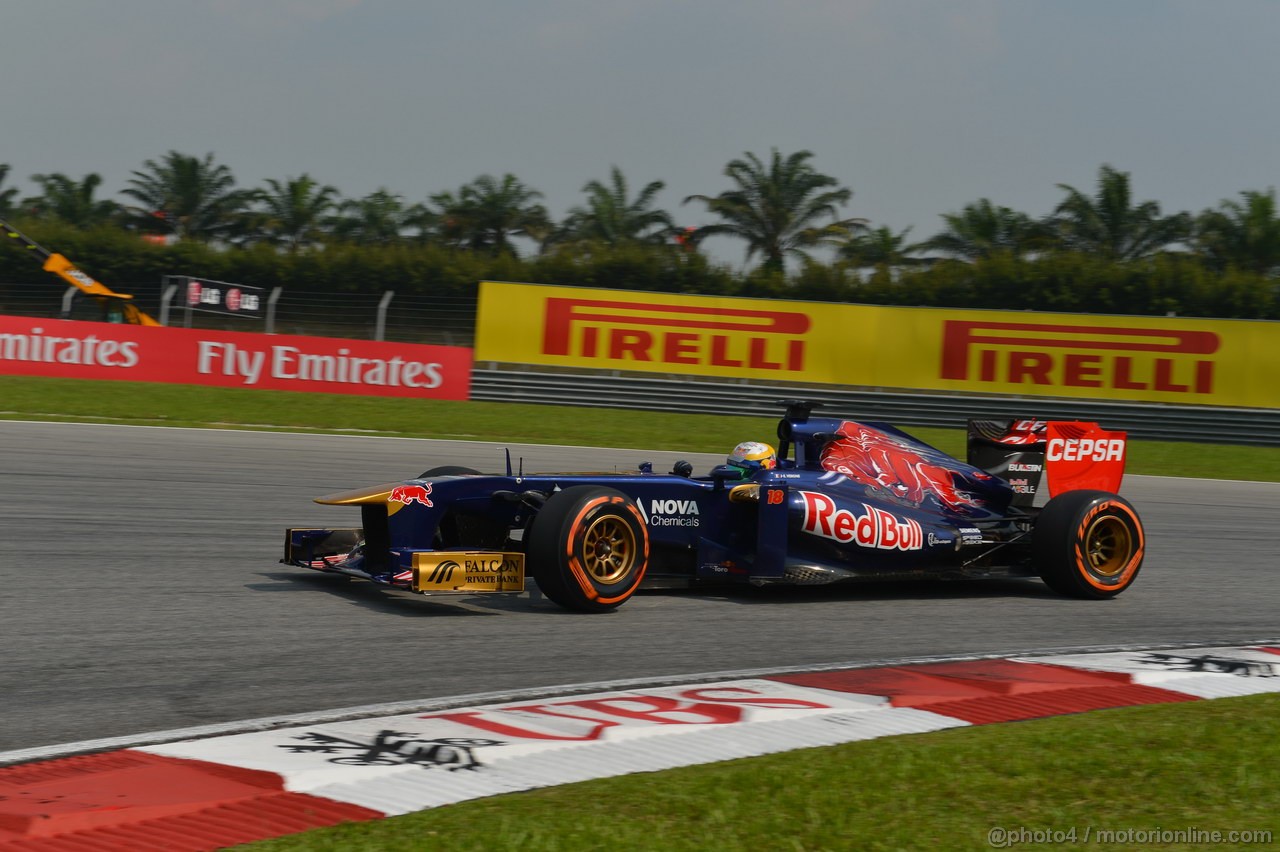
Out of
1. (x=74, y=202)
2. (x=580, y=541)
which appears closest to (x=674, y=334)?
(x=580, y=541)

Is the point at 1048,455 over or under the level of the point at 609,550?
over

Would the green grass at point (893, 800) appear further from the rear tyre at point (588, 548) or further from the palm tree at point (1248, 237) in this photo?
the palm tree at point (1248, 237)

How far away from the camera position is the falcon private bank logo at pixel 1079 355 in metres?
25.1

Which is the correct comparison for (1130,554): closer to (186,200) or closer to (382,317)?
(382,317)

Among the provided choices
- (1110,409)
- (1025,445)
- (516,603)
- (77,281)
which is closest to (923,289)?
(1110,409)

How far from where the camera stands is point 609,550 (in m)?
7.32

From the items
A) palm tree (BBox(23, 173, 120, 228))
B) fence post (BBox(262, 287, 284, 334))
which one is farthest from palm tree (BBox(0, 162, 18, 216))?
fence post (BBox(262, 287, 284, 334))

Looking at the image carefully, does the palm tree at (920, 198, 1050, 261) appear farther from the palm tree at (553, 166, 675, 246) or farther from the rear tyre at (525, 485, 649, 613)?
the rear tyre at (525, 485, 649, 613)

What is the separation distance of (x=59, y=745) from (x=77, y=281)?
32371mm

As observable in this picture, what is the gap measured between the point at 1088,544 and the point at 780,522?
2.25 metres

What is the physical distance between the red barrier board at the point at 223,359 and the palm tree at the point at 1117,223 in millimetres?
29792

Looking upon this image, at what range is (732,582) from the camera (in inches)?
320

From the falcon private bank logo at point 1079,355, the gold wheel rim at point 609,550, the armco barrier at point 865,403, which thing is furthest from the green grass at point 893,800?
the falcon private bank logo at point 1079,355

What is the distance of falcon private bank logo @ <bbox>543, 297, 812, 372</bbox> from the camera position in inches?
1045
